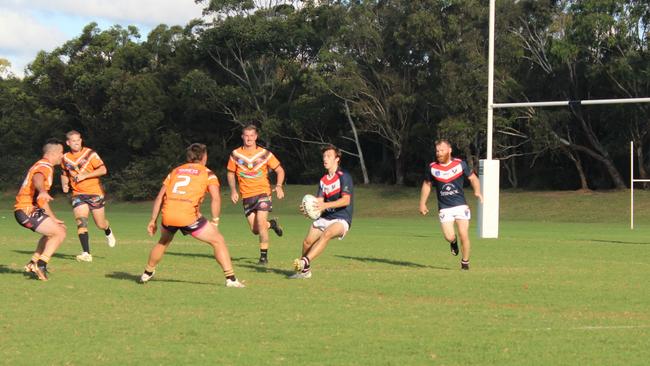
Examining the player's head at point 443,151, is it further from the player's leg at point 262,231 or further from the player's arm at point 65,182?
the player's arm at point 65,182

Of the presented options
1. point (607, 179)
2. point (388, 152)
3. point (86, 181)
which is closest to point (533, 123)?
point (607, 179)

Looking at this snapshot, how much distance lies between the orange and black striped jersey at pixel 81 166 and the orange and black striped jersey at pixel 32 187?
117 inches

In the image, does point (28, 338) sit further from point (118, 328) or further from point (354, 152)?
point (354, 152)

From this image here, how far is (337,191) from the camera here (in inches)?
530

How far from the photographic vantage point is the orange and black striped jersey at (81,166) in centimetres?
1609

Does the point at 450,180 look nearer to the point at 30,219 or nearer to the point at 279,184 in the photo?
the point at 279,184

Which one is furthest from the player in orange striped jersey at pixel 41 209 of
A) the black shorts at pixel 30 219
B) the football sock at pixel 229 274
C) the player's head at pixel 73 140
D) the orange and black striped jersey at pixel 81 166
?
the orange and black striped jersey at pixel 81 166

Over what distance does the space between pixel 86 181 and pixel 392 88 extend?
4497 centimetres

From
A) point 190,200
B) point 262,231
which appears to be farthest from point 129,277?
point 262,231

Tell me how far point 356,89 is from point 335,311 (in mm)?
49167

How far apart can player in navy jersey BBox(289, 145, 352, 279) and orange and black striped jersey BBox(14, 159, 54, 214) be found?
3512mm

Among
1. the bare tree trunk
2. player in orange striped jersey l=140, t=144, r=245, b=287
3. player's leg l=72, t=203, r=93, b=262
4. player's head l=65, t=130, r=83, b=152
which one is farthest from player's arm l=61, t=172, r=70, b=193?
the bare tree trunk

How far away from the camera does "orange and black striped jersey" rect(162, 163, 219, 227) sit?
1167 centimetres

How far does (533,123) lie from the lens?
2088 inches
